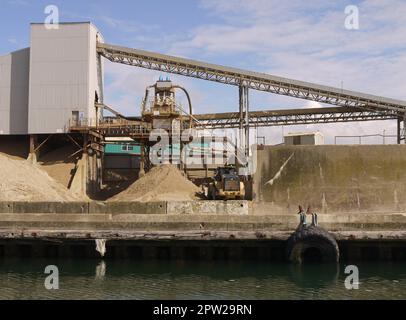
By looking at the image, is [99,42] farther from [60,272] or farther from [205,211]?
[60,272]

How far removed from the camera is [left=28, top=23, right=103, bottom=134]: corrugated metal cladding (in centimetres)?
3734

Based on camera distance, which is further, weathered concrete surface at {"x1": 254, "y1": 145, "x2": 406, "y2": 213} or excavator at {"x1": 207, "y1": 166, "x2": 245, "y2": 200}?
excavator at {"x1": 207, "y1": 166, "x2": 245, "y2": 200}

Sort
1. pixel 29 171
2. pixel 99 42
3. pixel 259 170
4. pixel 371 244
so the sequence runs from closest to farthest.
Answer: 1. pixel 371 244
2. pixel 259 170
3. pixel 29 171
4. pixel 99 42

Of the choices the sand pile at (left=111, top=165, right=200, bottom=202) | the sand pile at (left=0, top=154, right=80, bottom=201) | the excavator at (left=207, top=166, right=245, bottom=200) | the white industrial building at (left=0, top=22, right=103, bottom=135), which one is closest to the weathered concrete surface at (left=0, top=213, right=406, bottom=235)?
the excavator at (left=207, top=166, right=245, bottom=200)

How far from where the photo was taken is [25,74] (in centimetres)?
3825

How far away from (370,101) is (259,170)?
2020cm

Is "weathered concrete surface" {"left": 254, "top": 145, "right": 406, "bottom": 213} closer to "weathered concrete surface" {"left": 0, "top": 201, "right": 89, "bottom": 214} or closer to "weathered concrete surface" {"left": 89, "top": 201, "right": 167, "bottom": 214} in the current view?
"weathered concrete surface" {"left": 89, "top": 201, "right": 167, "bottom": 214}

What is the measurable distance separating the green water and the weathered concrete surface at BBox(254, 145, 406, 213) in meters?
5.58

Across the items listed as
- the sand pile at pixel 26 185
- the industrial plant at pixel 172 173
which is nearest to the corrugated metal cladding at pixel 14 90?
the industrial plant at pixel 172 173

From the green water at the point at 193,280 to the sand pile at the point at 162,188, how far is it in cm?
892

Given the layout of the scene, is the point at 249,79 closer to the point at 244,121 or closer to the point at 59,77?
the point at 244,121

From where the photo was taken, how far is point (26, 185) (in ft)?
98.6

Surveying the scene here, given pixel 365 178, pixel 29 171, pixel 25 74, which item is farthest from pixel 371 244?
pixel 25 74

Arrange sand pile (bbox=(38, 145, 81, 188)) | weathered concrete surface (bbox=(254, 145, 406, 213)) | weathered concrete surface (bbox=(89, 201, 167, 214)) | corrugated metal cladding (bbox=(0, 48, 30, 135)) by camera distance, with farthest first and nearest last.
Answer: corrugated metal cladding (bbox=(0, 48, 30, 135)) → sand pile (bbox=(38, 145, 81, 188)) → weathered concrete surface (bbox=(254, 145, 406, 213)) → weathered concrete surface (bbox=(89, 201, 167, 214))
